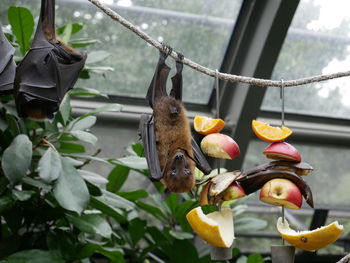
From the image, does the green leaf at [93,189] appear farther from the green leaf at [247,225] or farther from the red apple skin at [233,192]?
the red apple skin at [233,192]

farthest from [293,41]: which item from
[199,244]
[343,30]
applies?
[199,244]

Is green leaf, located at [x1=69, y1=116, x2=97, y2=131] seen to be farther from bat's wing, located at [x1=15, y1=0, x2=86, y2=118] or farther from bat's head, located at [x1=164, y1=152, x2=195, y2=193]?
bat's head, located at [x1=164, y1=152, x2=195, y2=193]

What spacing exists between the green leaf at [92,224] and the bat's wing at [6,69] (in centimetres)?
90

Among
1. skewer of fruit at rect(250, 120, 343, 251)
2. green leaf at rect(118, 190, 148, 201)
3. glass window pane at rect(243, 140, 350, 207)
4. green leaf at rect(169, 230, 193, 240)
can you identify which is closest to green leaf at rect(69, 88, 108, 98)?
green leaf at rect(118, 190, 148, 201)

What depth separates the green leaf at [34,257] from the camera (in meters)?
2.80

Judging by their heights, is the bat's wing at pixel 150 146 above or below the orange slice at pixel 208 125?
below

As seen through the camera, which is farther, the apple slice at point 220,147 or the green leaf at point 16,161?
the green leaf at point 16,161

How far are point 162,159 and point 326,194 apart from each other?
3596 mm

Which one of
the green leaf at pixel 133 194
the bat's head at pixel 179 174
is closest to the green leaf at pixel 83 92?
the green leaf at pixel 133 194

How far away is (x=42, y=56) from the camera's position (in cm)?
206

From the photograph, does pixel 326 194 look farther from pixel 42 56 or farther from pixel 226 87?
pixel 42 56

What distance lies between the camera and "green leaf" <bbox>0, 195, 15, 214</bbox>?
2.80 meters

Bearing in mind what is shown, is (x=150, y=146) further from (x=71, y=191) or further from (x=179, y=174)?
(x=71, y=191)

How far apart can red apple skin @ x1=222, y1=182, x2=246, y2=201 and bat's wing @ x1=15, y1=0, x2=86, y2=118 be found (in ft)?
2.16
